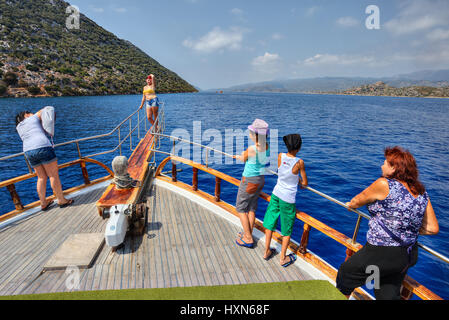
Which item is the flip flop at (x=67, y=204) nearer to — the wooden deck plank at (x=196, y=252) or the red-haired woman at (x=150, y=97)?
the wooden deck plank at (x=196, y=252)

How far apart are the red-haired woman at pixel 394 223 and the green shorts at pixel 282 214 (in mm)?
990

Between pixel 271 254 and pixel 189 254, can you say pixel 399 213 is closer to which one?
pixel 271 254

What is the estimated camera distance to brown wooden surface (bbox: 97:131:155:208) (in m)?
4.26

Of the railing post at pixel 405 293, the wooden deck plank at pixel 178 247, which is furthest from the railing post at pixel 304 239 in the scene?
the wooden deck plank at pixel 178 247

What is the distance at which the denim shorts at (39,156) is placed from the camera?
13.7ft

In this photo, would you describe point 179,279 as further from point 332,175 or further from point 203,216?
point 332,175

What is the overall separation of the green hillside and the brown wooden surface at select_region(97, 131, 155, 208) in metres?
73.3

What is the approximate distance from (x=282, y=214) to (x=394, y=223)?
1.45 meters

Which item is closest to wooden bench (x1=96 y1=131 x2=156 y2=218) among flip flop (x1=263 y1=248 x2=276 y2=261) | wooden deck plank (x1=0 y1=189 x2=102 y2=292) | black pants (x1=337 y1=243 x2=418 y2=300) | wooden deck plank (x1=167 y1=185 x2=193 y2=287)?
wooden deck plank (x1=0 y1=189 x2=102 y2=292)

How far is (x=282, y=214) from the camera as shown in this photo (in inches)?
128

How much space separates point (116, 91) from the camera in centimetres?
8169

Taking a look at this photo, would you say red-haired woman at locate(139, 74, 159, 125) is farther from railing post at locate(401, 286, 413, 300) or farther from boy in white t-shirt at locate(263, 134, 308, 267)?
railing post at locate(401, 286, 413, 300)

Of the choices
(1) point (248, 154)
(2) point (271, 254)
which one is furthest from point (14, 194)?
(2) point (271, 254)
